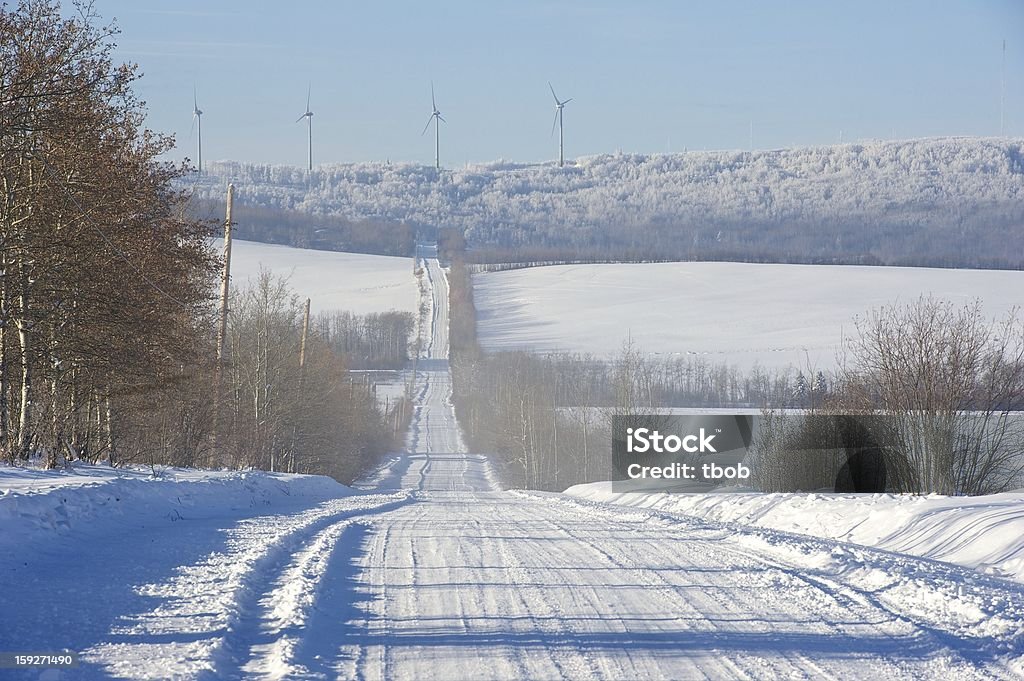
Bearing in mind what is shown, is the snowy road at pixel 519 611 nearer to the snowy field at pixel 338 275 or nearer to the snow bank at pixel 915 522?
the snow bank at pixel 915 522

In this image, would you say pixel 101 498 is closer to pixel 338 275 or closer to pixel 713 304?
pixel 713 304

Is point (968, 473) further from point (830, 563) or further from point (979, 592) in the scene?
point (979, 592)

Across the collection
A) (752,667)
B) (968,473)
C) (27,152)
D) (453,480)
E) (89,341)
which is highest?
(27,152)

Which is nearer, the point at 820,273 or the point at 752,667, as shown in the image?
the point at 752,667

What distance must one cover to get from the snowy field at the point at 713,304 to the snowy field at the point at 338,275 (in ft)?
54.0

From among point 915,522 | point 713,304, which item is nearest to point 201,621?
point 915,522

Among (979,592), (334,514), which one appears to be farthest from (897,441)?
(979,592)

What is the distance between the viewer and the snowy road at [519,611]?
604 centimetres

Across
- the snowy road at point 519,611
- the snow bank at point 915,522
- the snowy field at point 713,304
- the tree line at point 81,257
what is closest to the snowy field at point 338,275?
the snowy field at point 713,304

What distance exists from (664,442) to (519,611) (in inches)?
1386

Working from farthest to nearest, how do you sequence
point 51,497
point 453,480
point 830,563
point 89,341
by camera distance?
point 453,480
point 89,341
point 51,497
point 830,563

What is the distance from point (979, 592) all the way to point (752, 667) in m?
3.43

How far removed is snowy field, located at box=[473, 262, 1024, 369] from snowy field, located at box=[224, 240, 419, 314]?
16.5 m

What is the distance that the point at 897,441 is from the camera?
25.3 m
